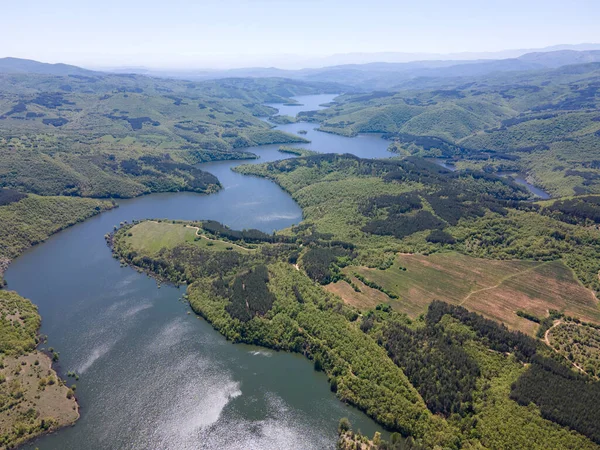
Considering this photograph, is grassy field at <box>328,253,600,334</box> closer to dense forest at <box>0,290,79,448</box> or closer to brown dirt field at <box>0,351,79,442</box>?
brown dirt field at <box>0,351,79,442</box>

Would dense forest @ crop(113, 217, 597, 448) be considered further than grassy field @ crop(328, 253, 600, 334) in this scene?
No

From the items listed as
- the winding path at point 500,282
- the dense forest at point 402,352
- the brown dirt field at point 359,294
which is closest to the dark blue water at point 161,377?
the dense forest at point 402,352

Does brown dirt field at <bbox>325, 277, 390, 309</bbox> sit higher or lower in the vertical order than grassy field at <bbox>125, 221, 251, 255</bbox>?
lower

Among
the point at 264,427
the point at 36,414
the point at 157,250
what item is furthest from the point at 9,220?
the point at 264,427

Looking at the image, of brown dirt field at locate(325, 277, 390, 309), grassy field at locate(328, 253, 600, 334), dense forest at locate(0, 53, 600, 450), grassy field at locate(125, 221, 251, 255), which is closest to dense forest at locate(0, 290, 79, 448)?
dense forest at locate(0, 53, 600, 450)

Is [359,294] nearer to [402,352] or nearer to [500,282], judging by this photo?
[402,352]

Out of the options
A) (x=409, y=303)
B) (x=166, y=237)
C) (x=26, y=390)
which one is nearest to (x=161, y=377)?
(x=26, y=390)

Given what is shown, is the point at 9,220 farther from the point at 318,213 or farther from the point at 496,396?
the point at 496,396
